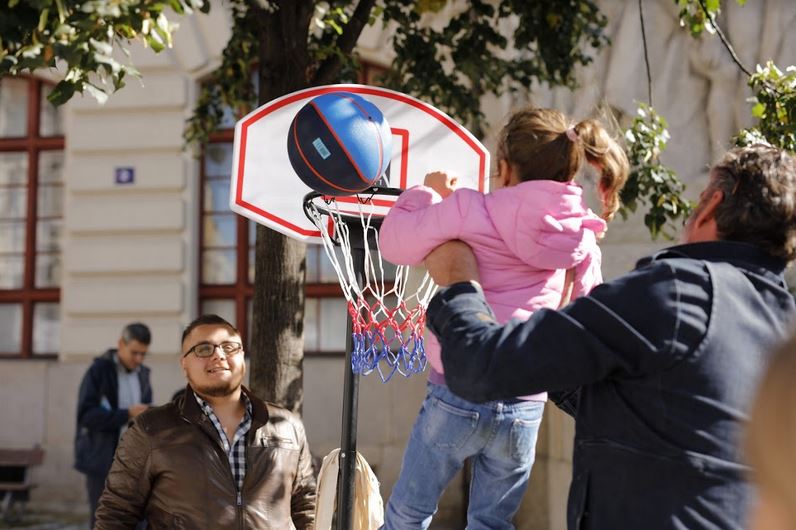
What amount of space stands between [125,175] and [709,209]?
395 inches

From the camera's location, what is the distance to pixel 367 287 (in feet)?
17.2

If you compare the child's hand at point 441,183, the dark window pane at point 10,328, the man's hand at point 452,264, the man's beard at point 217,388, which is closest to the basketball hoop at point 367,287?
the man's beard at point 217,388

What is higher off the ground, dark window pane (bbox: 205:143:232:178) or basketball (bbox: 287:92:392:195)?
dark window pane (bbox: 205:143:232:178)

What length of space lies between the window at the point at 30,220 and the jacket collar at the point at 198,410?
839 centimetres

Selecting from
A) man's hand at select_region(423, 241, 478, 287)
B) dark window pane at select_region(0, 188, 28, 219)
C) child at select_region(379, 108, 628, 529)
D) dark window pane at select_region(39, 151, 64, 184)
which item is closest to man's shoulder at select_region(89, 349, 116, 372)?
dark window pane at select_region(39, 151, 64, 184)

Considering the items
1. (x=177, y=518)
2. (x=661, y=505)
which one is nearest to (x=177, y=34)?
(x=177, y=518)

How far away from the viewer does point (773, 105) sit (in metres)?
6.39

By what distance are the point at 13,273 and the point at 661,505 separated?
1158 centimetres

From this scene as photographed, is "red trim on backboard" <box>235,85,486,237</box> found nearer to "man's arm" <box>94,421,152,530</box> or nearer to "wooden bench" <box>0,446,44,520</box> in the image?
"man's arm" <box>94,421,152,530</box>

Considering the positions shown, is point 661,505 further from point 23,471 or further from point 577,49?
point 23,471

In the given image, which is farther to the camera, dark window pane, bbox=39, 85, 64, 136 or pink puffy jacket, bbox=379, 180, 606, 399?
dark window pane, bbox=39, 85, 64, 136

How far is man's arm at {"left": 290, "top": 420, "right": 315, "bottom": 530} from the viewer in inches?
190

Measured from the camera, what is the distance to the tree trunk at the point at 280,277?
658cm

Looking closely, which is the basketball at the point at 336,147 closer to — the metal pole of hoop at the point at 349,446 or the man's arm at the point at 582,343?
the metal pole of hoop at the point at 349,446
